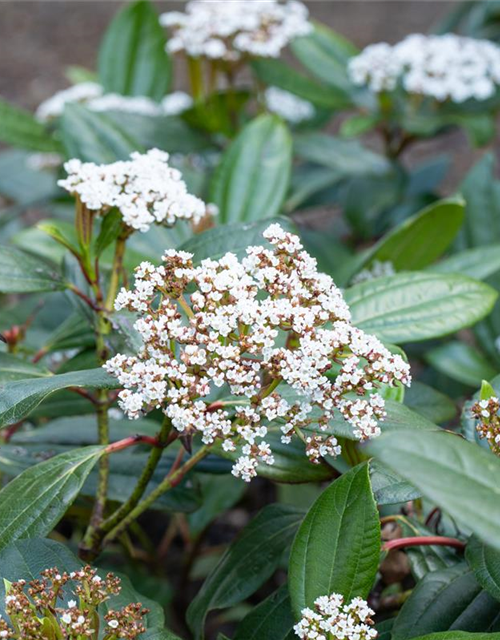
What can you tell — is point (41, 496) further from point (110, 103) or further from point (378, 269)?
point (110, 103)

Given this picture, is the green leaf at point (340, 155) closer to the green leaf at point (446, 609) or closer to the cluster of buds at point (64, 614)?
the green leaf at point (446, 609)

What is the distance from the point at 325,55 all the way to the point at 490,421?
1374 millimetres

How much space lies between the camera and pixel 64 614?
2.32ft

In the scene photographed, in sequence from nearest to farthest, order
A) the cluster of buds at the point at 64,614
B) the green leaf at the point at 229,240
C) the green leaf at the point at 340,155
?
the cluster of buds at the point at 64,614
the green leaf at the point at 229,240
the green leaf at the point at 340,155

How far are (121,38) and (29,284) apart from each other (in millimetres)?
1212

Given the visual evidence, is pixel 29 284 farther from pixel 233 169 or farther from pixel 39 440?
pixel 233 169

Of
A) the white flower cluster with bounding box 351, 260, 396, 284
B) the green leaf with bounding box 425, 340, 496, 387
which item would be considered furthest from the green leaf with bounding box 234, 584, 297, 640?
the green leaf with bounding box 425, 340, 496, 387

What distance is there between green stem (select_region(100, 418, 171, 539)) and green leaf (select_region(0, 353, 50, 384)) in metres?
0.17

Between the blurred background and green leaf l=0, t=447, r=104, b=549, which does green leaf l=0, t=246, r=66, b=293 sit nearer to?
green leaf l=0, t=447, r=104, b=549

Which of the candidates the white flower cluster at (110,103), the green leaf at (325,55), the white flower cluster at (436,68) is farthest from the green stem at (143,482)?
the green leaf at (325,55)

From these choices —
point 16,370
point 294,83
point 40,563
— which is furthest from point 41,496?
point 294,83

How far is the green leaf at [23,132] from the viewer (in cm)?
185

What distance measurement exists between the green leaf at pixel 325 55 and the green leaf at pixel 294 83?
0.13ft

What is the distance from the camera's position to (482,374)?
4.95ft
